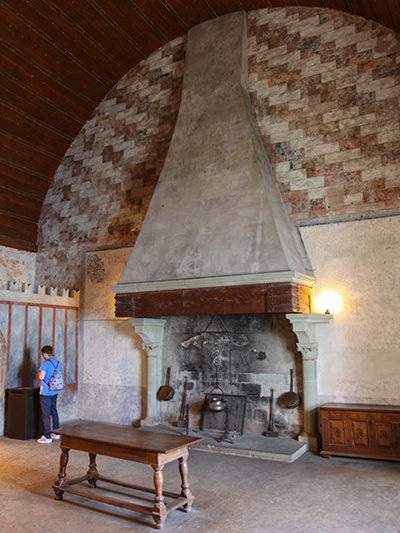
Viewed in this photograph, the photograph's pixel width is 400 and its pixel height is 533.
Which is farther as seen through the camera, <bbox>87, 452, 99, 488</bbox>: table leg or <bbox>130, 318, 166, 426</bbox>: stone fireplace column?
<bbox>130, 318, 166, 426</bbox>: stone fireplace column

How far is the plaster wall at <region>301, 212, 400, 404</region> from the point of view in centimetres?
552

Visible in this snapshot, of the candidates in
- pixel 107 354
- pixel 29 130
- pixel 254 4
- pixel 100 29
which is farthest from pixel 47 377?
pixel 254 4

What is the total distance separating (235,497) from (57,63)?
7.23 meters

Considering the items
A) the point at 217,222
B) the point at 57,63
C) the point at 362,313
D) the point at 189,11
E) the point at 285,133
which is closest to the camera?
the point at 362,313

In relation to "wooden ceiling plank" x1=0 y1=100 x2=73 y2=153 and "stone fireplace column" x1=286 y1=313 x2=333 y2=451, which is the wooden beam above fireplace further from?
"wooden ceiling plank" x1=0 y1=100 x2=73 y2=153

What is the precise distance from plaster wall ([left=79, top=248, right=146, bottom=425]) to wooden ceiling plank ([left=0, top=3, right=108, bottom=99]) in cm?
314

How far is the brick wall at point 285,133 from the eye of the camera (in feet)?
19.6

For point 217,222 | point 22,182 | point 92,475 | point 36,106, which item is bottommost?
point 92,475

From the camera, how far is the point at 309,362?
5.80 m

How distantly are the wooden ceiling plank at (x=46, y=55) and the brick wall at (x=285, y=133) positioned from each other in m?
0.49

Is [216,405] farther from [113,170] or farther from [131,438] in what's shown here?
[113,170]

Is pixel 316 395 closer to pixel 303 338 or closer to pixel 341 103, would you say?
pixel 303 338

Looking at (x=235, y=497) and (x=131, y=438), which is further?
(x=235, y=497)

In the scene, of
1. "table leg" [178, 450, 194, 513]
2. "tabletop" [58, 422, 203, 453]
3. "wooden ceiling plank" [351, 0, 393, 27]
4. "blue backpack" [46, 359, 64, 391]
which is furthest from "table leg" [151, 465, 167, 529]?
"wooden ceiling plank" [351, 0, 393, 27]
